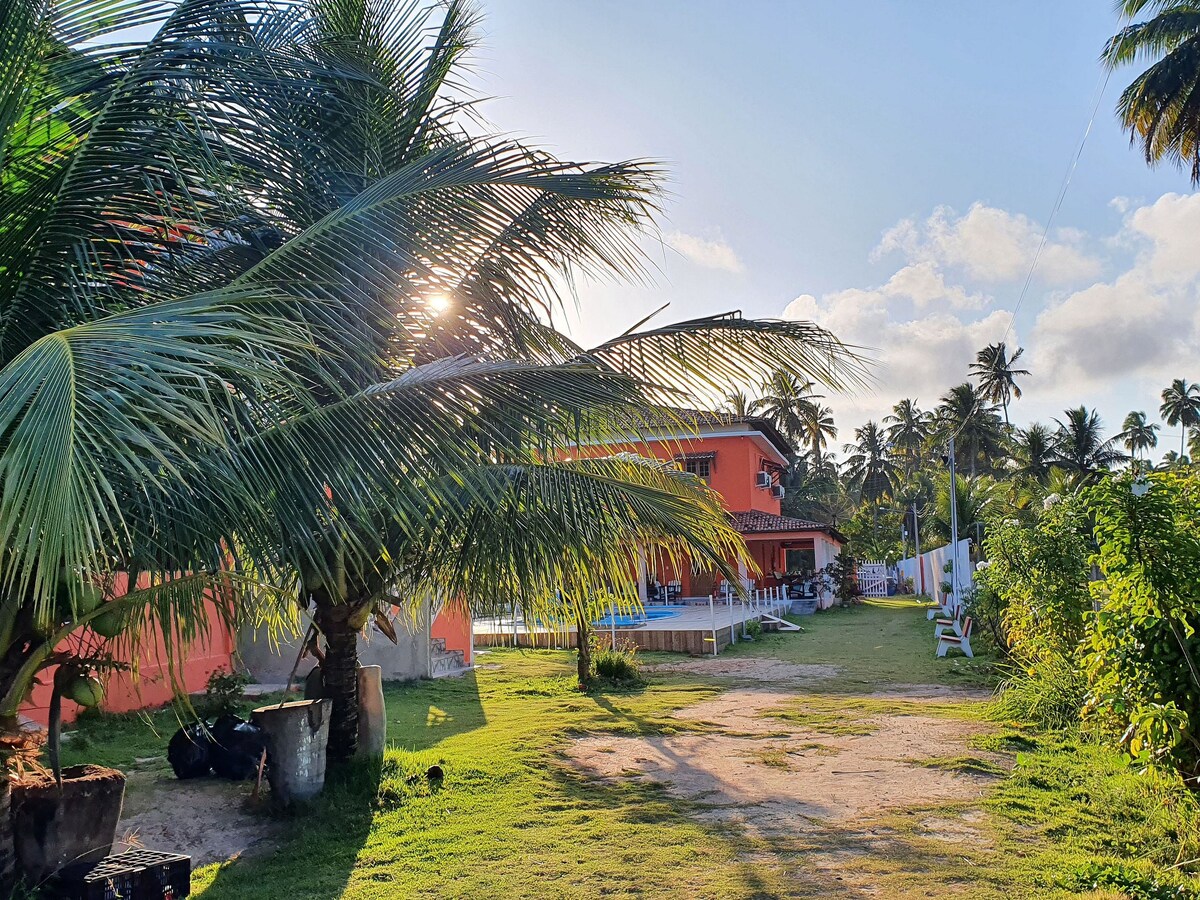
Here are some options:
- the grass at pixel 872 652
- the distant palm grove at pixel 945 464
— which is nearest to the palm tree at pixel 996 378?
the distant palm grove at pixel 945 464

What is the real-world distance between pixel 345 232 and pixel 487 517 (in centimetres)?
241

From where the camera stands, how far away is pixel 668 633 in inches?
714

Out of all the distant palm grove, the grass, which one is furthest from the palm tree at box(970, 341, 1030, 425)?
the grass

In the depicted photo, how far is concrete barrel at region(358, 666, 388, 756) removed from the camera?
7.42 metres

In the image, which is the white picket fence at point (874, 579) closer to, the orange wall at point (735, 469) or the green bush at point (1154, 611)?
the orange wall at point (735, 469)

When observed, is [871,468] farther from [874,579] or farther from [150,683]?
[150,683]

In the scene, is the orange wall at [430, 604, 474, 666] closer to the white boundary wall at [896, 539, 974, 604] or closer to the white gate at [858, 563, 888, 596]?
the white boundary wall at [896, 539, 974, 604]

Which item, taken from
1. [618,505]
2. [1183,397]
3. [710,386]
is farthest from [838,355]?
[1183,397]

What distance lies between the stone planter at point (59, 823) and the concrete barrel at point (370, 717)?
274cm

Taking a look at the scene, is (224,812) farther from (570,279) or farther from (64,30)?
(64,30)

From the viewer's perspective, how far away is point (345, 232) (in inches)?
171

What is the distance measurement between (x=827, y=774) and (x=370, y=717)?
4127 millimetres

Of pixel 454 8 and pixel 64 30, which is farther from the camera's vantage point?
pixel 454 8

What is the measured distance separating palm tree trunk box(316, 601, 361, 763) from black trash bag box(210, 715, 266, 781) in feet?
2.27
